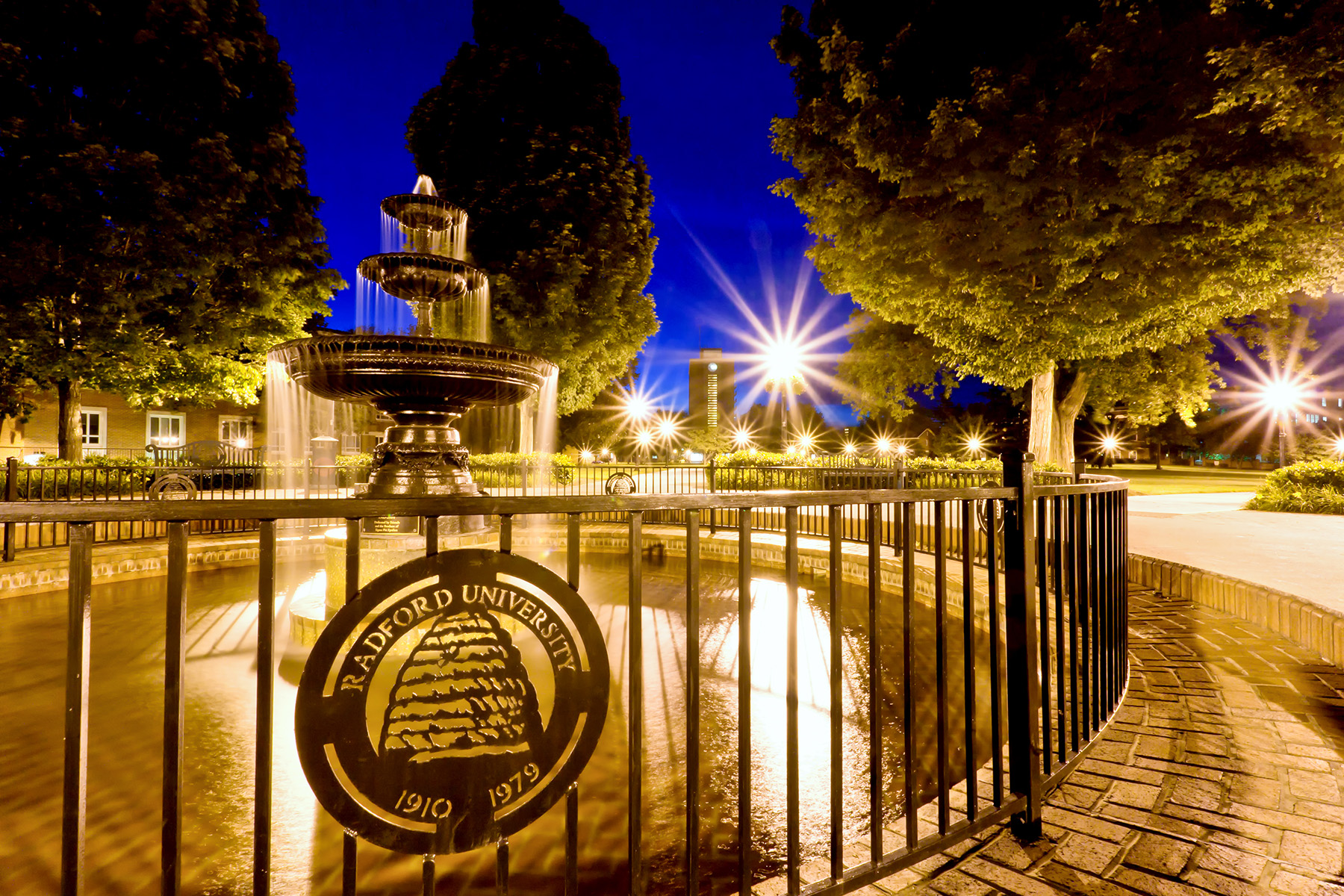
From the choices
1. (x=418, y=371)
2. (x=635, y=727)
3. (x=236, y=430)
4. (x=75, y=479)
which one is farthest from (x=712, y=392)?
(x=635, y=727)

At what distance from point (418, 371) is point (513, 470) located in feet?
44.5

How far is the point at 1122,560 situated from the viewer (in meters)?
3.34

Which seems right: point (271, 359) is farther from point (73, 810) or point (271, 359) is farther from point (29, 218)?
point (29, 218)

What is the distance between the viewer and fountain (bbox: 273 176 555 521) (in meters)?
5.16

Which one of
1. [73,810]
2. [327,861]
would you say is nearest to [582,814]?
[327,861]

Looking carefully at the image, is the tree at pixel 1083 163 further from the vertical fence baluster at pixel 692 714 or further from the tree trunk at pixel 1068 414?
the vertical fence baluster at pixel 692 714

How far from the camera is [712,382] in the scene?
98750 millimetres

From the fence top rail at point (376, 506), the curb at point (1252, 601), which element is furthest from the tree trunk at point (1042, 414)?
the fence top rail at point (376, 506)

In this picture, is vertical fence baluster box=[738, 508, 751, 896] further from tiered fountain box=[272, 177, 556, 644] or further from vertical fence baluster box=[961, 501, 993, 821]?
tiered fountain box=[272, 177, 556, 644]

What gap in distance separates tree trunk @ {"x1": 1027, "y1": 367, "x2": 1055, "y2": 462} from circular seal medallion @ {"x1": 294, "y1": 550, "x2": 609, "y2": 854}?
1764 centimetres

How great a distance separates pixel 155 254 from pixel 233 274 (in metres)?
2.00

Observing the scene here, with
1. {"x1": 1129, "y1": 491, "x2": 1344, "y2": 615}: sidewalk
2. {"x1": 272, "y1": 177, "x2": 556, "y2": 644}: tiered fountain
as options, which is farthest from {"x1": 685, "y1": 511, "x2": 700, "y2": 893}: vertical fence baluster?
{"x1": 1129, "y1": 491, "x2": 1344, "y2": 615}: sidewalk

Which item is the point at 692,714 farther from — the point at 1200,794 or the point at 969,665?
the point at 1200,794

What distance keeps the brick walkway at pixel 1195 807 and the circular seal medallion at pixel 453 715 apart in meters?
1.26
